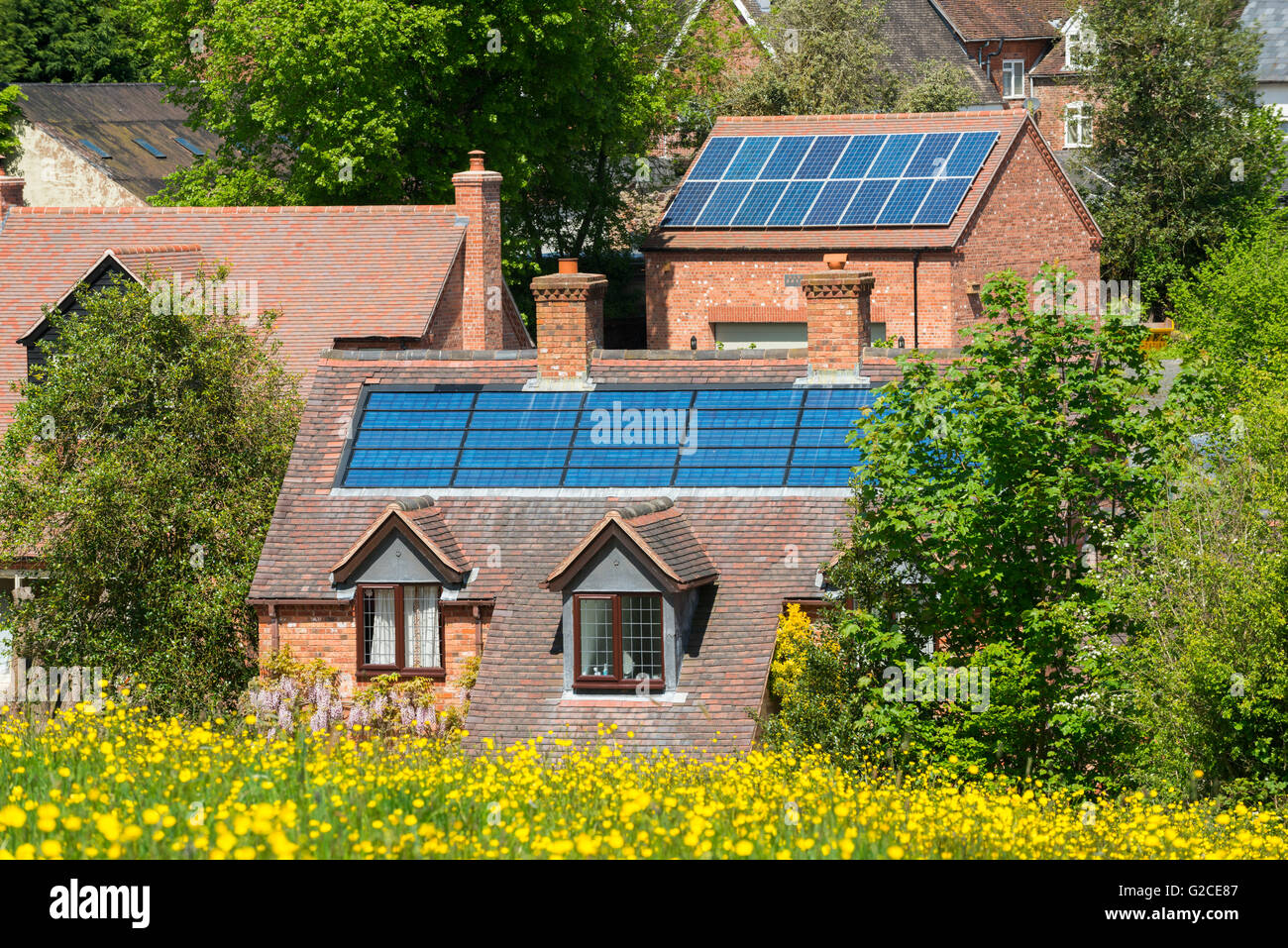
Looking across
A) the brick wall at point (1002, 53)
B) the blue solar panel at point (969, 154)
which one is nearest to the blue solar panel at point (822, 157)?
the blue solar panel at point (969, 154)

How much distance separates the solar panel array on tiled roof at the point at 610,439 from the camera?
25922mm

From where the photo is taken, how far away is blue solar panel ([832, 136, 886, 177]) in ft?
161

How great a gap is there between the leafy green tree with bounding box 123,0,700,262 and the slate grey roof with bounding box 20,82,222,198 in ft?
48.0

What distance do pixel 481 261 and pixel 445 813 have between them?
29326 mm

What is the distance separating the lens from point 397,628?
984 inches

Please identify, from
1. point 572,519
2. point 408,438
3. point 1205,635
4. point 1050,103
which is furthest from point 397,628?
point 1050,103

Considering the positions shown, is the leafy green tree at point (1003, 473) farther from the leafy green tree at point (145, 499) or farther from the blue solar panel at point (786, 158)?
the blue solar panel at point (786, 158)

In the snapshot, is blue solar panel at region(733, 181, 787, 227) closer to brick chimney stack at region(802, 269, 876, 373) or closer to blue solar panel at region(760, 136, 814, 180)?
blue solar panel at region(760, 136, 814, 180)

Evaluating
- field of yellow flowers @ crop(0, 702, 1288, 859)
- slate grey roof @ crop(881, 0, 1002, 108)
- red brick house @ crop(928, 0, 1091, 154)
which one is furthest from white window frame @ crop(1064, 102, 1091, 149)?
field of yellow flowers @ crop(0, 702, 1288, 859)

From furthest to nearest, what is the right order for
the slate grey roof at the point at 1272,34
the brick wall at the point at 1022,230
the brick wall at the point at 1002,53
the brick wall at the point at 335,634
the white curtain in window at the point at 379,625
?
1. the brick wall at the point at 1002,53
2. the slate grey roof at the point at 1272,34
3. the brick wall at the point at 1022,230
4. the white curtain in window at the point at 379,625
5. the brick wall at the point at 335,634

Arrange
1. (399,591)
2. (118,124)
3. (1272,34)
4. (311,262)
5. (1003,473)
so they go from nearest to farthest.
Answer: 1. (1003,473)
2. (399,591)
3. (311,262)
4. (118,124)
5. (1272,34)

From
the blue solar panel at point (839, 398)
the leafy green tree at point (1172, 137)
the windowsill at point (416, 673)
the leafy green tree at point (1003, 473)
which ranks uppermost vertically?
the leafy green tree at point (1172, 137)

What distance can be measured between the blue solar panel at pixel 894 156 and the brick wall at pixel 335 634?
27.1 meters

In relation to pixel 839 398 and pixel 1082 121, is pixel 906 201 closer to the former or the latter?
pixel 1082 121
